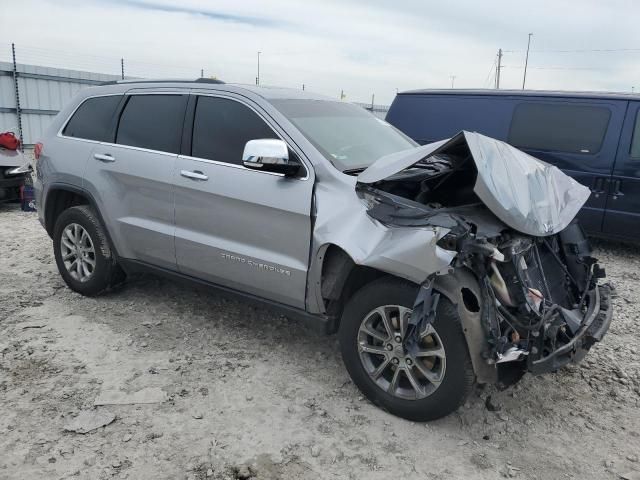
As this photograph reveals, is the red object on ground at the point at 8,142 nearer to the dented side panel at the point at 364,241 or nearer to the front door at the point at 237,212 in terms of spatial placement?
the front door at the point at 237,212

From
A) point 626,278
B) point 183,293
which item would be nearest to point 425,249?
point 183,293

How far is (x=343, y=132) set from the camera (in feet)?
12.8

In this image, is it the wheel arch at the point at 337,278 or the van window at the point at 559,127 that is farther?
the van window at the point at 559,127

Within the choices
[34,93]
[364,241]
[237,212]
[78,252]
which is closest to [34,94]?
[34,93]

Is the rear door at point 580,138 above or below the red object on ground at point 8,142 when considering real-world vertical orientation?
above

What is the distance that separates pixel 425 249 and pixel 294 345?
1.65 meters

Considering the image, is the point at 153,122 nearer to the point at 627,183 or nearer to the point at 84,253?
the point at 84,253

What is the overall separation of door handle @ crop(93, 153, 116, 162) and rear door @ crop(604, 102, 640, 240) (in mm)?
5560

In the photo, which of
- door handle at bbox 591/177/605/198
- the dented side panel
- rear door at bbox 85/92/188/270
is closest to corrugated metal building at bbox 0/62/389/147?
door handle at bbox 591/177/605/198

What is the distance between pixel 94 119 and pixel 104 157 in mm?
487

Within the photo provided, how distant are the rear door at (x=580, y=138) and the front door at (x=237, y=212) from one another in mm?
4594

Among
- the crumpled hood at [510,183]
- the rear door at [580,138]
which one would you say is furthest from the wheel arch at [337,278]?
the rear door at [580,138]

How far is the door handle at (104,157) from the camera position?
14.3ft

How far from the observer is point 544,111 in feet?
22.8
